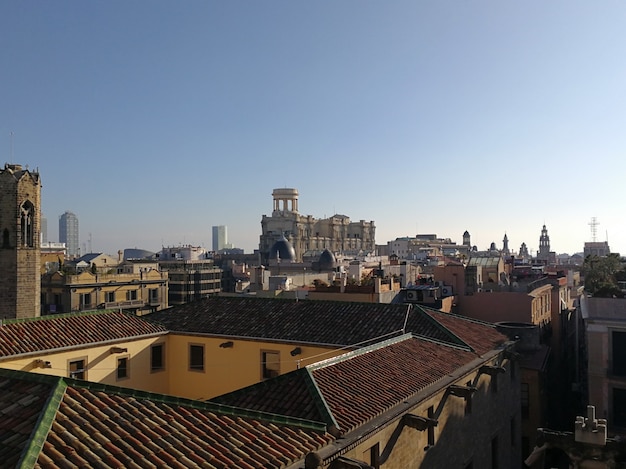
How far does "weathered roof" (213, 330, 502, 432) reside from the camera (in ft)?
35.5

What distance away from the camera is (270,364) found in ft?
59.7

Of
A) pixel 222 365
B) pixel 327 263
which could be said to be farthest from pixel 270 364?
pixel 327 263

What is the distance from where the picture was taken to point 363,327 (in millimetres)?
18453

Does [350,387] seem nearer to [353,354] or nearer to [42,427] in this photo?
[353,354]

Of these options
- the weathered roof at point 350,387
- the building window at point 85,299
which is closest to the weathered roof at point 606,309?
the weathered roof at point 350,387

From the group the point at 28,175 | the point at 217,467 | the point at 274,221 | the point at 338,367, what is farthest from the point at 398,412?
the point at 274,221

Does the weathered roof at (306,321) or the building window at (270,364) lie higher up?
the weathered roof at (306,321)

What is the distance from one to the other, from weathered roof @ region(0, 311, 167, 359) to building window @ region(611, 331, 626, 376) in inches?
725

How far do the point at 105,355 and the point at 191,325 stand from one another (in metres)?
3.38

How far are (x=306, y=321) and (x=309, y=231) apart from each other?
144 m

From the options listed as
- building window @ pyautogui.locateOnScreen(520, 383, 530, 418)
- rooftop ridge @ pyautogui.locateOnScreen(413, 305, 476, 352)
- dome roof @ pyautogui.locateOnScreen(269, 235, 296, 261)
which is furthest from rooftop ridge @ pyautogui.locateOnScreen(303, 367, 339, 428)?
dome roof @ pyautogui.locateOnScreen(269, 235, 296, 261)

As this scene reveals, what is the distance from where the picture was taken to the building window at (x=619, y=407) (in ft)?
76.3

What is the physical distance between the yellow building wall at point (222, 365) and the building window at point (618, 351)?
14.0m

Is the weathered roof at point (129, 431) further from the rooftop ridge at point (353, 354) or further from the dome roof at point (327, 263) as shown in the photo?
the dome roof at point (327, 263)
